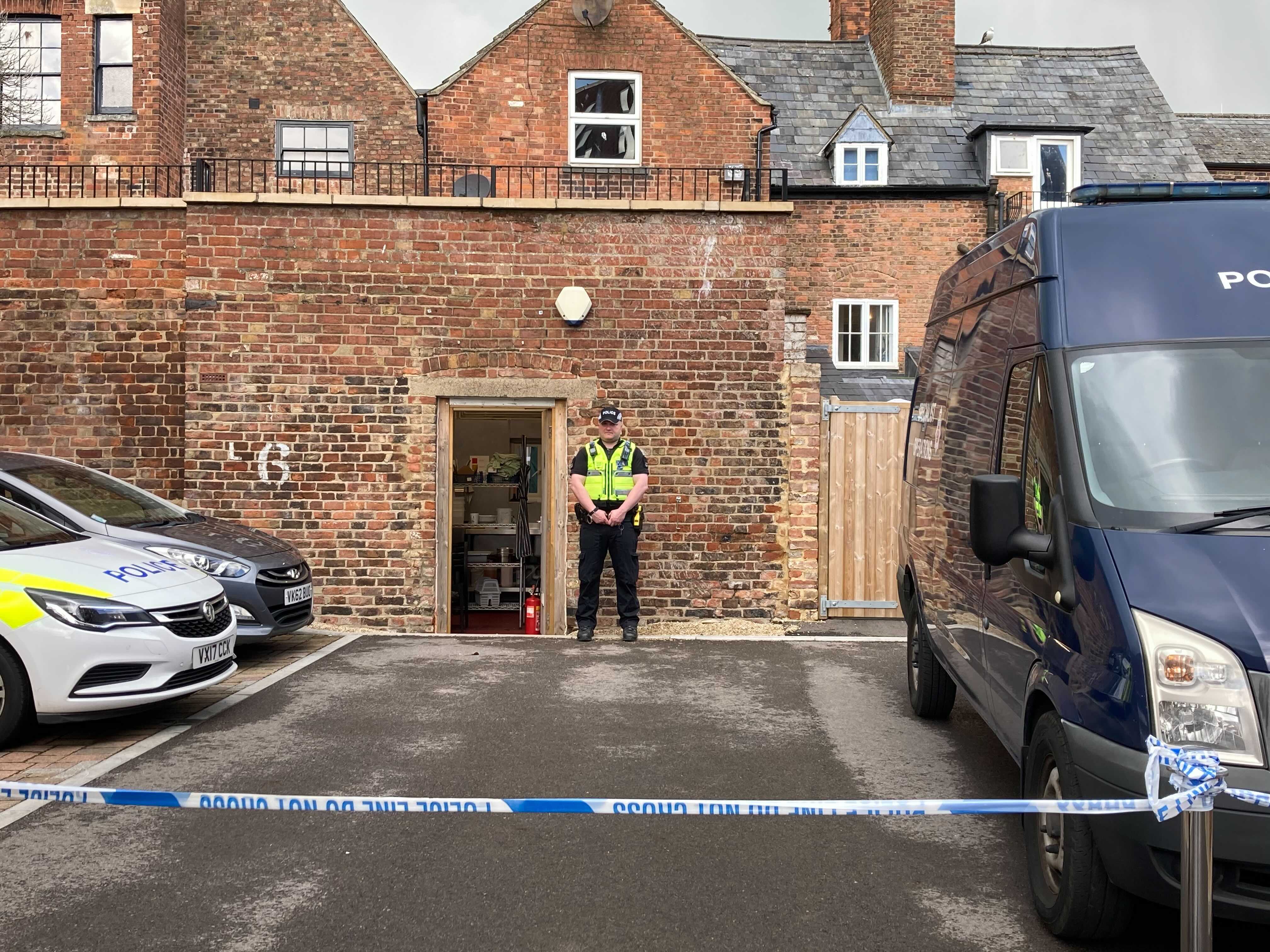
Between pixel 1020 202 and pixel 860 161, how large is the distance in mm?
3280

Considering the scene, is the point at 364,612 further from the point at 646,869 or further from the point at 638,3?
the point at 638,3

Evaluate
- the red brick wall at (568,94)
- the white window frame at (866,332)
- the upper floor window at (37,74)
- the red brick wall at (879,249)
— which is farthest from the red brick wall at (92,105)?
the white window frame at (866,332)

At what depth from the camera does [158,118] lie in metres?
20.0

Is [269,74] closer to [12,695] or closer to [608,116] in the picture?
[608,116]

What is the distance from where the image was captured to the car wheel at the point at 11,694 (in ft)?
19.3

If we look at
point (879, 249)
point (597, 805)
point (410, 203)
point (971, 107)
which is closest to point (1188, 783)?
point (597, 805)

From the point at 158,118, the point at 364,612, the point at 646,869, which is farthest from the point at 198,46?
the point at 646,869

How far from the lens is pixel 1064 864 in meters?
3.62

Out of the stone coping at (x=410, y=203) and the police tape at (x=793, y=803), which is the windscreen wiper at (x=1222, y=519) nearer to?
the police tape at (x=793, y=803)

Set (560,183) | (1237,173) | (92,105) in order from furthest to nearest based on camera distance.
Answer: (1237,173)
(92,105)
(560,183)

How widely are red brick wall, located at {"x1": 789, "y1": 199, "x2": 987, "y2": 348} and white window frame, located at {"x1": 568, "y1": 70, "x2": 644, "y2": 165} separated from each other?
6693mm

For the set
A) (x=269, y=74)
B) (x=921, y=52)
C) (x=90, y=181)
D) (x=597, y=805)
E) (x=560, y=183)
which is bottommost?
(x=597, y=805)

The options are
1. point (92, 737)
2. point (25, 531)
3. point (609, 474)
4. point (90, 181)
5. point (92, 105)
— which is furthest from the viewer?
point (92, 105)

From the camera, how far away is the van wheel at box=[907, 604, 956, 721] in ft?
22.6
